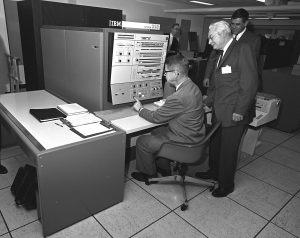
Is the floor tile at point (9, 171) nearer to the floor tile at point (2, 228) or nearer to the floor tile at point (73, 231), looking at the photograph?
the floor tile at point (2, 228)

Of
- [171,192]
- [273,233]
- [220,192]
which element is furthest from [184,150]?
[273,233]

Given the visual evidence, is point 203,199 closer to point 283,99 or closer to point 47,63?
point 47,63

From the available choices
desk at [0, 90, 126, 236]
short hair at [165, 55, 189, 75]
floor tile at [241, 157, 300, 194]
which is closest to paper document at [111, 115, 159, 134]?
desk at [0, 90, 126, 236]

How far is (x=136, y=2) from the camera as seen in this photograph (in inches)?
219

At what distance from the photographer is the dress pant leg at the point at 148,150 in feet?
6.06

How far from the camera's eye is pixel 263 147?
3.11 meters

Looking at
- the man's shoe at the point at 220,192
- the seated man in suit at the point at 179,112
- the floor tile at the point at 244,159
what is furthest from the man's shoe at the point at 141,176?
the floor tile at the point at 244,159

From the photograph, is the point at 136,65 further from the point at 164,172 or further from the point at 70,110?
the point at 164,172

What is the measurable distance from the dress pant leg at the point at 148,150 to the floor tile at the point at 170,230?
1.42ft

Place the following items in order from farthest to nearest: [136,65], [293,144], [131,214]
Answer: [293,144], [136,65], [131,214]

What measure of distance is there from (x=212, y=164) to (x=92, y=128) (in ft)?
4.21

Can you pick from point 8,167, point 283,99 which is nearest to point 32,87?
point 8,167

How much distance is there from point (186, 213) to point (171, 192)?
262 millimetres

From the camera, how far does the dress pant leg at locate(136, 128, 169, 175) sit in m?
1.85
